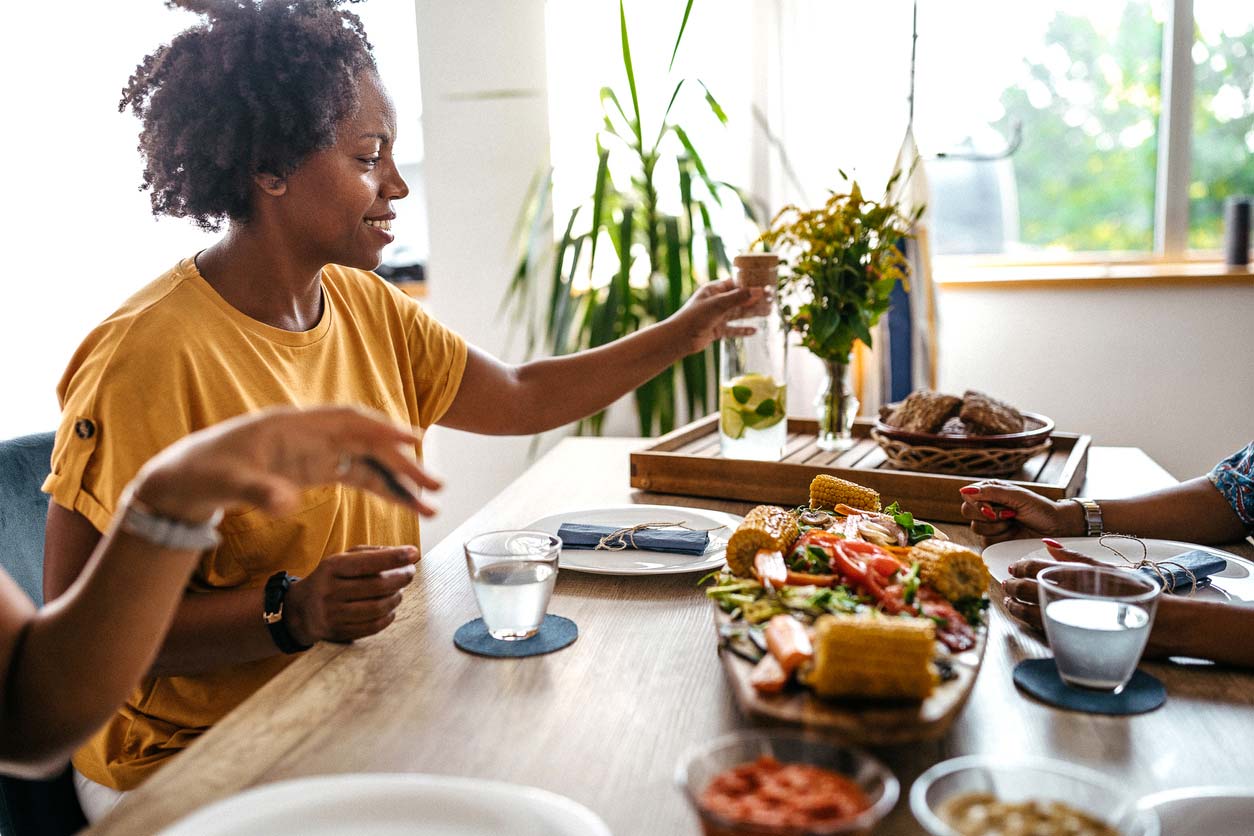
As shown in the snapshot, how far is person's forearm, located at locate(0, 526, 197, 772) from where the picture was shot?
2.68 feet

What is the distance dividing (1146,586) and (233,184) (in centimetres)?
124

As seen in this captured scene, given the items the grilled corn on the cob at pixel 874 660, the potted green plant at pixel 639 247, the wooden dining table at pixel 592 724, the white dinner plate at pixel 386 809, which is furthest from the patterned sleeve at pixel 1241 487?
the potted green plant at pixel 639 247

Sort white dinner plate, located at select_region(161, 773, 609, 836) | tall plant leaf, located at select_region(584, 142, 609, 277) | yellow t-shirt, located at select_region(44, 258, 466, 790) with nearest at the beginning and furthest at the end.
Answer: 1. white dinner plate, located at select_region(161, 773, 609, 836)
2. yellow t-shirt, located at select_region(44, 258, 466, 790)
3. tall plant leaf, located at select_region(584, 142, 609, 277)

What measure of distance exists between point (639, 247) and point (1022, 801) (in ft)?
8.80

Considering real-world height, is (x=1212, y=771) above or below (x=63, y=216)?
below

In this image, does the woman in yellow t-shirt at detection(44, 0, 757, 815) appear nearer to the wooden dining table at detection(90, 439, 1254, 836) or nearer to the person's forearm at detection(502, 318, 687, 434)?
the person's forearm at detection(502, 318, 687, 434)

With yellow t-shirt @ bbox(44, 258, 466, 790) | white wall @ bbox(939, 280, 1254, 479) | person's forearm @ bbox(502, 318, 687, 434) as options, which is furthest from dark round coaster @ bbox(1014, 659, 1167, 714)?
white wall @ bbox(939, 280, 1254, 479)

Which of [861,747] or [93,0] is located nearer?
[861,747]

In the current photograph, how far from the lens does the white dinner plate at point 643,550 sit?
1271 mm

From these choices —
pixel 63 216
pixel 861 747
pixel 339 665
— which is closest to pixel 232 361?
pixel 339 665

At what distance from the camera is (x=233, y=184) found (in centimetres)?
146

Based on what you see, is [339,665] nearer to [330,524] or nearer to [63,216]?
[330,524]

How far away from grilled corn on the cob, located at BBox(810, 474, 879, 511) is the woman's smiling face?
2.38ft

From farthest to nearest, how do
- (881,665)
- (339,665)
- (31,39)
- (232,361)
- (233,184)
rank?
(31,39)
(233,184)
(232,361)
(339,665)
(881,665)
